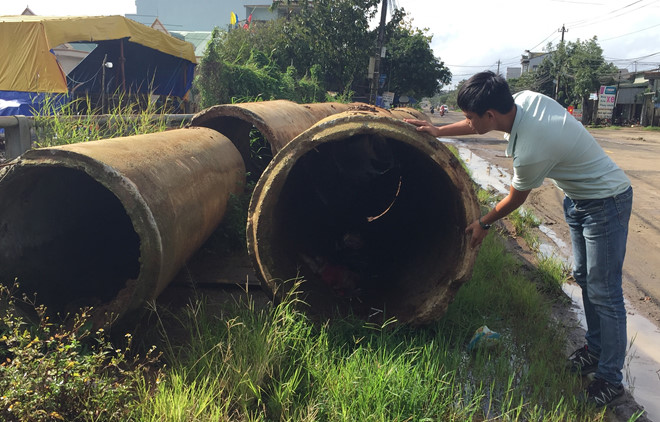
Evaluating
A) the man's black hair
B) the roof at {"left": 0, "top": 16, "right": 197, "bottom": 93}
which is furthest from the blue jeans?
the roof at {"left": 0, "top": 16, "right": 197, "bottom": 93}

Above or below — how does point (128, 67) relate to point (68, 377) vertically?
above

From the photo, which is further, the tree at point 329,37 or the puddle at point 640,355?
the tree at point 329,37

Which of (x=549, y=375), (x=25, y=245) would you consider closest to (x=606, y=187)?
(x=549, y=375)

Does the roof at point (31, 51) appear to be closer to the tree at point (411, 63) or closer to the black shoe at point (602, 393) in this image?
the black shoe at point (602, 393)

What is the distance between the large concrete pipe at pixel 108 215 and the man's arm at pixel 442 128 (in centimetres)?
146

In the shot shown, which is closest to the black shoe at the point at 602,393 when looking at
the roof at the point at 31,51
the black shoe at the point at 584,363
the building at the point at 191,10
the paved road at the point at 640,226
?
the black shoe at the point at 584,363

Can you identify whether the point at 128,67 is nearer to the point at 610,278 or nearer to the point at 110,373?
the point at 110,373

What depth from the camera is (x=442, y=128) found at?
111 inches

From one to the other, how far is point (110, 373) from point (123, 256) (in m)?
1.05

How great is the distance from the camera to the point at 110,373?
245cm

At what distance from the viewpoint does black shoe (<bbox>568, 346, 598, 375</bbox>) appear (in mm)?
2912

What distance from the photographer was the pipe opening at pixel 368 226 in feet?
10.4

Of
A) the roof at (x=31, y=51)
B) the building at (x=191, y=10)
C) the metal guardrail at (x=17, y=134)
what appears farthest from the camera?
the building at (x=191, y=10)

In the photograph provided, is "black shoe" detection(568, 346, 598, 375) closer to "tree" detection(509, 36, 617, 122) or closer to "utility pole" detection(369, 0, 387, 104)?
"utility pole" detection(369, 0, 387, 104)
